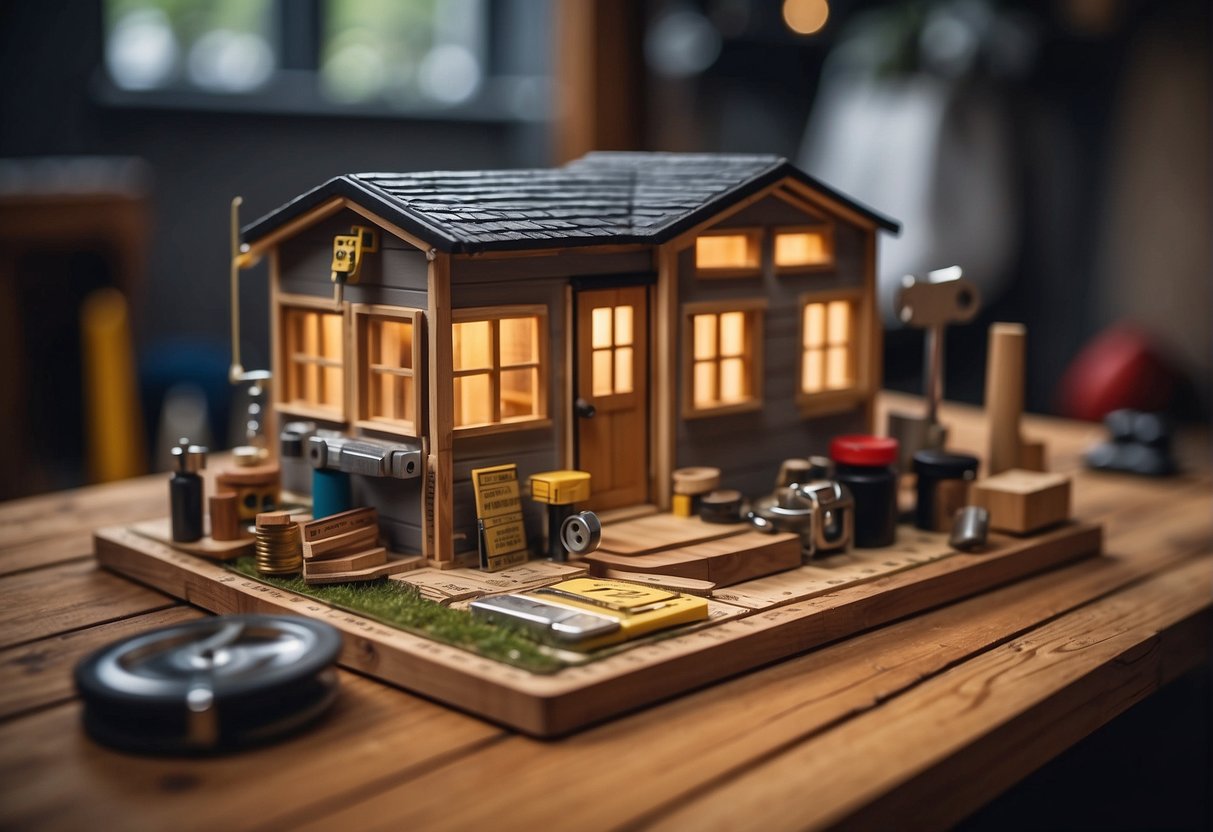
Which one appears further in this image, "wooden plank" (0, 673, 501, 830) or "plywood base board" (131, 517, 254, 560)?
"plywood base board" (131, 517, 254, 560)

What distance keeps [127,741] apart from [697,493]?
1.15 m

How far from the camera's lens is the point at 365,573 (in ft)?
6.98

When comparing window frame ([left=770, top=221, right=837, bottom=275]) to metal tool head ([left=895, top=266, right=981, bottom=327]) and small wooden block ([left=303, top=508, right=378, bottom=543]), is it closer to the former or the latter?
metal tool head ([left=895, top=266, right=981, bottom=327])

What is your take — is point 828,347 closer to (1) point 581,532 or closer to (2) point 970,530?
(2) point 970,530

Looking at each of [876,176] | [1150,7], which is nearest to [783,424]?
[876,176]

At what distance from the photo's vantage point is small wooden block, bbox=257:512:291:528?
2.14 m

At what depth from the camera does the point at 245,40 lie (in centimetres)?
508

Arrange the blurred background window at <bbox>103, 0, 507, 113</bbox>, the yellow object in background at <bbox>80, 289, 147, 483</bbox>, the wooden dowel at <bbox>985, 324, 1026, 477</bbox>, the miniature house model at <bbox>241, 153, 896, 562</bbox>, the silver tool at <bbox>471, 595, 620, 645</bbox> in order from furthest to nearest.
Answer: the blurred background window at <bbox>103, 0, 507, 113</bbox>
the yellow object in background at <bbox>80, 289, 147, 483</bbox>
the wooden dowel at <bbox>985, 324, 1026, 477</bbox>
the miniature house model at <bbox>241, 153, 896, 562</bbox>
the silver tool at <bbox>471, 595, 620, 645</bbox>

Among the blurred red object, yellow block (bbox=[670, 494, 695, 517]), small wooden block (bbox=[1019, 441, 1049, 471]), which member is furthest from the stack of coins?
the blurred red object

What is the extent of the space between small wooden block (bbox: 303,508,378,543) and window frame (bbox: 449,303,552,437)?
0.20 metres

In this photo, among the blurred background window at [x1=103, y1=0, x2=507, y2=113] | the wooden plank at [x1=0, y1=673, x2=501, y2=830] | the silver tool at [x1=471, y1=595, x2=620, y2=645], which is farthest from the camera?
the blurred background window at [x1=103, y1=0, x2=507, y2=113]

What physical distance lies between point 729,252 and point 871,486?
21.2 inches

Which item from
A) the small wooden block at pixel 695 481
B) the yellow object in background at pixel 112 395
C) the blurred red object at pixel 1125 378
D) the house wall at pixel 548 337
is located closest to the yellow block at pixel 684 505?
the small wooden block at pixel 695 481

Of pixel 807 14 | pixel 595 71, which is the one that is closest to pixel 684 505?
pixel 807 14
